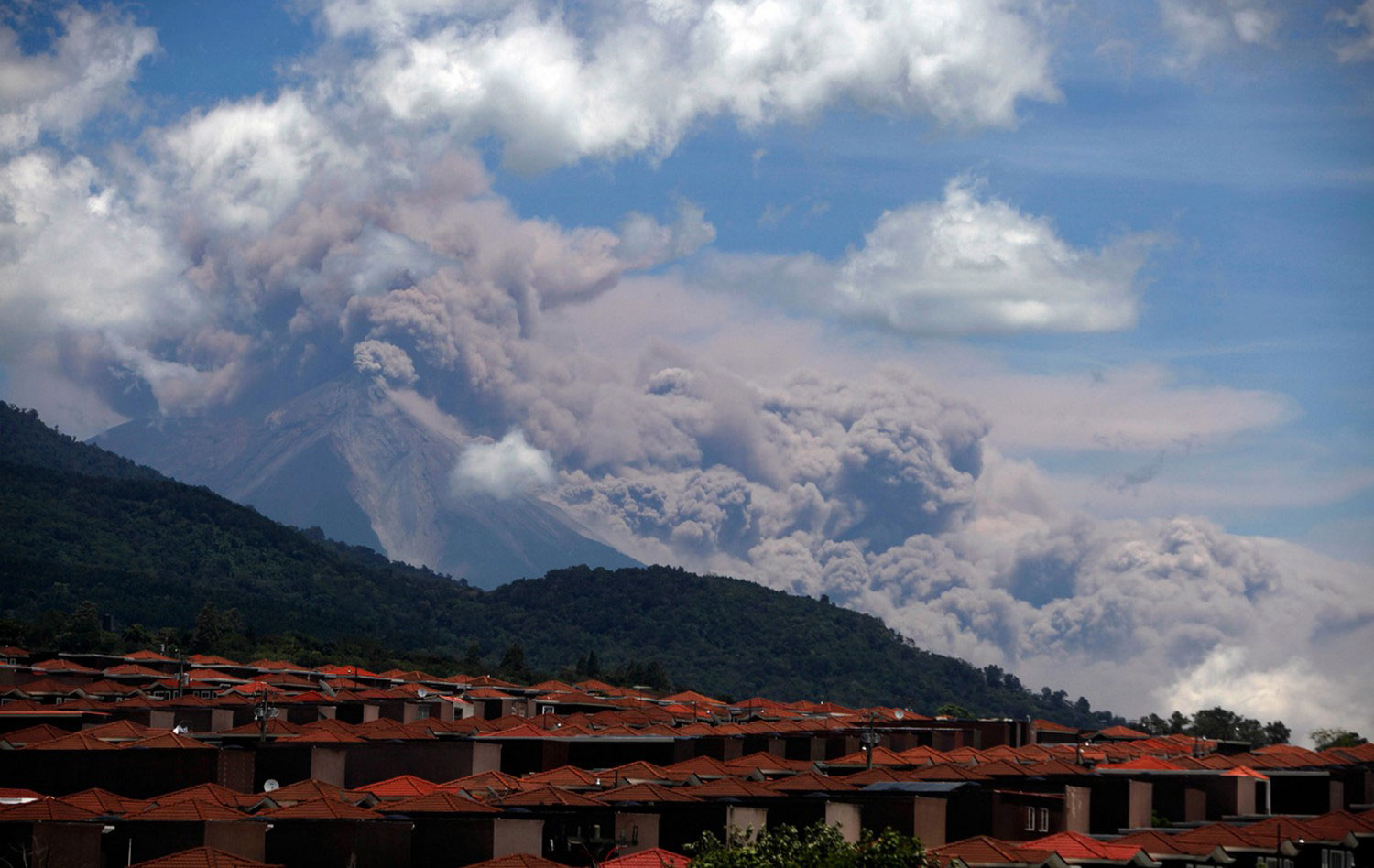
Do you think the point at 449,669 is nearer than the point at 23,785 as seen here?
No

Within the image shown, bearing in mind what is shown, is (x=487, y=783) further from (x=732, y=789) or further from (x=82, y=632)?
(x=82, y=632)

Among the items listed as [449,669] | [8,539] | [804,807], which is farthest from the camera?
[8,539]

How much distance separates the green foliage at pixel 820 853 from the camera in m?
35.4

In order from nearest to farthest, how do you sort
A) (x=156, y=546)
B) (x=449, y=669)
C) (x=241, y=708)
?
(x=241, y=708) < (x=449, y=669) < (x=156, y=546)

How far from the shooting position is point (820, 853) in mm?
36406

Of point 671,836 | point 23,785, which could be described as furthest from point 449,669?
point 671,836

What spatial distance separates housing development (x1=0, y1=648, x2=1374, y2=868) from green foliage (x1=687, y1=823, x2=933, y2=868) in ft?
13.8

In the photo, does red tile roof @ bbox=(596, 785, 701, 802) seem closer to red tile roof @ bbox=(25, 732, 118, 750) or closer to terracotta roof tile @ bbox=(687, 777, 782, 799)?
terracotta roof tile @ bbox=(687, 777, 782, 799)

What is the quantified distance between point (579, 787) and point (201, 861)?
55.8 ft

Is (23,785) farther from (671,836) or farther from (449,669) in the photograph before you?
(449,669)

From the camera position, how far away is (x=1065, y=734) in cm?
9788

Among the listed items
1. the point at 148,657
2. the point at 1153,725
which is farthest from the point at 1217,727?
the point at 148,657

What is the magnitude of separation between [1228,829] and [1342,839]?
2869mm

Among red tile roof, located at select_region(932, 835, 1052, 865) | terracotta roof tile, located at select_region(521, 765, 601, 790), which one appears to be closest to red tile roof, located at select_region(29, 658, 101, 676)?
terracotta roof tile, located at select_region(521, 765, 601, 790)
